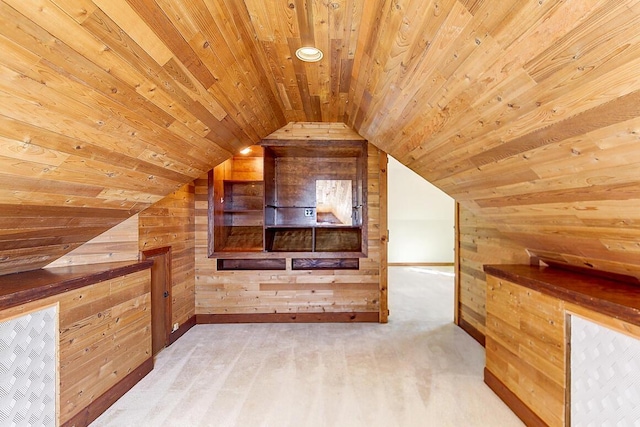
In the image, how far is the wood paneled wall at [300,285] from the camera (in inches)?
144

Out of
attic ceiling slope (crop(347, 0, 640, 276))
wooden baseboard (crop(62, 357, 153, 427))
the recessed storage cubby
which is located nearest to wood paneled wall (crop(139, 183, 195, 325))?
the recessed storage cubby

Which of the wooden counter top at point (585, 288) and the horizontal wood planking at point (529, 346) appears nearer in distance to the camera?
the wooden counter top at point (585, 288)

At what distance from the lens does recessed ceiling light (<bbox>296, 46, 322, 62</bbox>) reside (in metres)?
1.73

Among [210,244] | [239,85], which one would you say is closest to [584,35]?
[239,85]

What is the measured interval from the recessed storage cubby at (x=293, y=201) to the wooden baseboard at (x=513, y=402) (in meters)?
1.81

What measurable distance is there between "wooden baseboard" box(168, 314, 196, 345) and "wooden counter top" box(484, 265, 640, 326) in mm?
3085

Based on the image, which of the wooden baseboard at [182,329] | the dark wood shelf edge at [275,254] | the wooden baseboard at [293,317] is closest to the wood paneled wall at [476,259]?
the wooden baseboard at [293,317]

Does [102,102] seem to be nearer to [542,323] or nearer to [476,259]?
[542,323]

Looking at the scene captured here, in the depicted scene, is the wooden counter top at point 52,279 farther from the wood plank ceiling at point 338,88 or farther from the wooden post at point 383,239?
the wooden post at point 383,239

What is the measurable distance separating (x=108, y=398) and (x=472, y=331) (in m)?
3.34

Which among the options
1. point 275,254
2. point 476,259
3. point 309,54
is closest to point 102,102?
point 309,54

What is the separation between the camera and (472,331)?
3.25 meters

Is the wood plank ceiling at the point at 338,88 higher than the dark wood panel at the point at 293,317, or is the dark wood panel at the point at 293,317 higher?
the wood plank ceiling at the point at 338,88

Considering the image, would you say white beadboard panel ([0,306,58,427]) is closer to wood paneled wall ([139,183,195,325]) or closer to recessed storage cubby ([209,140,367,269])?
wood paneled wall ([139,183,195,325])
